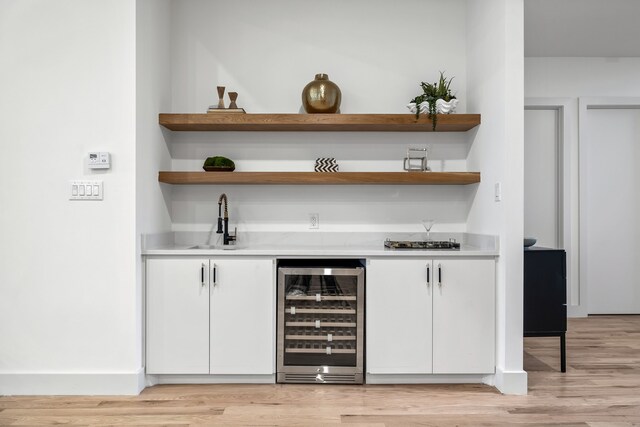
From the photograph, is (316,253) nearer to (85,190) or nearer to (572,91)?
(85,190)

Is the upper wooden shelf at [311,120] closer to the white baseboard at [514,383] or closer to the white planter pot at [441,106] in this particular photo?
the white planter pot at [441,106]

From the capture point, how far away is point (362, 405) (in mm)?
2512

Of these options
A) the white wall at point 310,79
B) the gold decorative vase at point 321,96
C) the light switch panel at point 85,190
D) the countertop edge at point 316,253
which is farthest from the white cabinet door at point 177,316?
the gold decorative vase at point 321,96

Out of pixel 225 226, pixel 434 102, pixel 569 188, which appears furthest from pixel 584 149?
pixel 225 226

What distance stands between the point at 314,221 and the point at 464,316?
1.22 meters

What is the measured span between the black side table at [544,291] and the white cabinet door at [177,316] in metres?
2.04

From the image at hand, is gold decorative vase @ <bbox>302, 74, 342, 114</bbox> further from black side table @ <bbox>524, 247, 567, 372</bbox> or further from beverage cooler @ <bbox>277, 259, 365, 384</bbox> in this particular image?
black side table @ <bbox>524, 247, 567, 372</bbox>

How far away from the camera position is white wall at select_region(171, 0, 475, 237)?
332 centimetres

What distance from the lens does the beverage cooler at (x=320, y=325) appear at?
2787mm

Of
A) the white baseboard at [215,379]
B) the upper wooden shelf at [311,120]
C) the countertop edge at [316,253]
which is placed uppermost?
the upper wooden shelf at [311,120]

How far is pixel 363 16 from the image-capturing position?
3369mm

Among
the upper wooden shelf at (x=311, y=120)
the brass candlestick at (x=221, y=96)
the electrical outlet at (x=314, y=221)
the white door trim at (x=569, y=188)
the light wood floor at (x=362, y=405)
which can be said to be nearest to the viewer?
the light wood floor at (x=362, y=405)

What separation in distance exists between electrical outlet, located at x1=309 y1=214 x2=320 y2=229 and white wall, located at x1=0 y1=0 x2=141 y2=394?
122 cm

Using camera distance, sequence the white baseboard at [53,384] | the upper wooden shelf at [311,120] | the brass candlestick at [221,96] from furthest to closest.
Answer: the brass candlestick at [221,96] → the upper wooden shelf at [311,120] → the white baseboard at [53,384]
